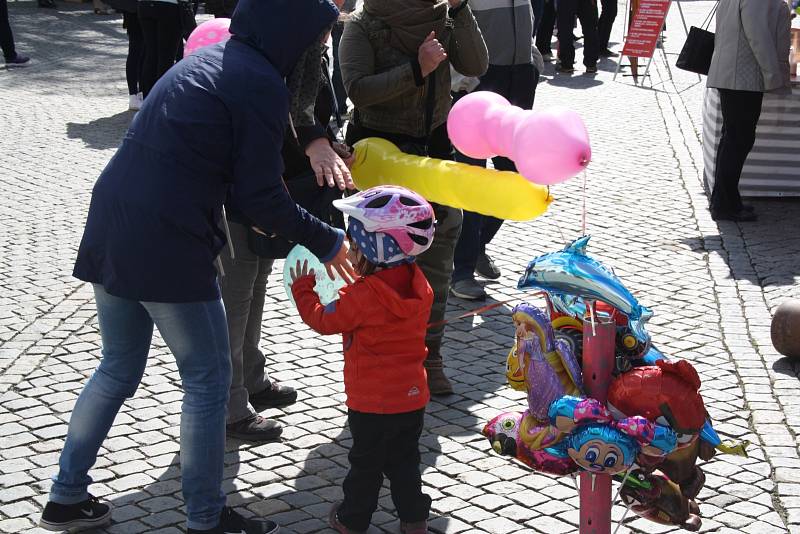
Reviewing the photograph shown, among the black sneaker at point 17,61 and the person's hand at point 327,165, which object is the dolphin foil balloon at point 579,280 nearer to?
the person's hand at point 327,165

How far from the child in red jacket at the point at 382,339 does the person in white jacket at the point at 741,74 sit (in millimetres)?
5130

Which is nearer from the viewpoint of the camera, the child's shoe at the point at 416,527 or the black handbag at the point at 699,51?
the child's shoe at the point at 416,527

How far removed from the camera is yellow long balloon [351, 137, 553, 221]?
4.05m

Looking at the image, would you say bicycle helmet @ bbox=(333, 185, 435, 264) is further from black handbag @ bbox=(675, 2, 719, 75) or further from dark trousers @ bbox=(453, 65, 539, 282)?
black handbag @ bbox=(675, 2, 719, 75)

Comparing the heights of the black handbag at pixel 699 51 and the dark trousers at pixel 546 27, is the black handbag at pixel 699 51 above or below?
above

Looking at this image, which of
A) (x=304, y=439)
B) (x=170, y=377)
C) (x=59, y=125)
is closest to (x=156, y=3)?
(x=59, y=125)

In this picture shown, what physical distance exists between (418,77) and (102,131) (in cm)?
742

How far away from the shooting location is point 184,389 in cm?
403

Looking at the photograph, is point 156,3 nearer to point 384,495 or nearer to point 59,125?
point 59,125

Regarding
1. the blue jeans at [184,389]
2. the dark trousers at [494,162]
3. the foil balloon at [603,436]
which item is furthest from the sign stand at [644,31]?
the foil balloon at [603,436]

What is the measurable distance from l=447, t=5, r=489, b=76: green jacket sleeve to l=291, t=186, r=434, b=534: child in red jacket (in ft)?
5.84

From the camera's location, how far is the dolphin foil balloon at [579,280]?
140 inches

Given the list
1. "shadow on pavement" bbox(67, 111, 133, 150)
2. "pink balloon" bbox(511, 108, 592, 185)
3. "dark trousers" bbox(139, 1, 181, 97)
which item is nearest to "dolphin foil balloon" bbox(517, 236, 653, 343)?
"pink balloon" bbox(511, 108, 592, 185)

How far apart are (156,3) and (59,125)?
5.66 ft
